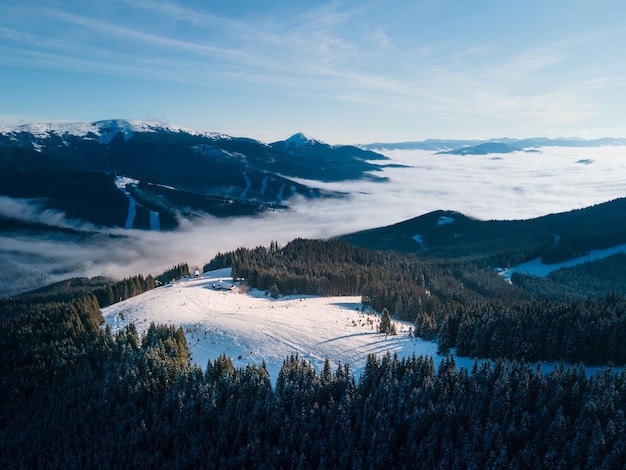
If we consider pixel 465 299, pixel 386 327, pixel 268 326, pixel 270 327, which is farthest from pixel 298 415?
pixel 465 299

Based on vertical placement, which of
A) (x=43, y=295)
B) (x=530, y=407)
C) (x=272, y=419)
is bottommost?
(x=43, y=295)

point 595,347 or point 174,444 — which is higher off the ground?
point 595,347

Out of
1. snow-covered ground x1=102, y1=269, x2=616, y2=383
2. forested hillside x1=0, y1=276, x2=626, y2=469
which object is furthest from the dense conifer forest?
snow-covered ground x1=102, y1=269, x2=616, y2=383

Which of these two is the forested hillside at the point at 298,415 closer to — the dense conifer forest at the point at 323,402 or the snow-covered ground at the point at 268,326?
the dense conifer forest at the point at 323,402

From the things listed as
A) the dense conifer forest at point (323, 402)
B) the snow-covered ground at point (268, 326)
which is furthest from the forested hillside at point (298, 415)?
the snow-covered ground at point (268, 326)

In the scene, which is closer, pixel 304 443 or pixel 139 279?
pixel 304 443

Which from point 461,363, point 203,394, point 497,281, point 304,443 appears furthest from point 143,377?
point 497,281

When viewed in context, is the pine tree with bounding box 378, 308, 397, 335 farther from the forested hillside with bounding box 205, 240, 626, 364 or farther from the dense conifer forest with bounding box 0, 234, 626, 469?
the dense conifer forest with bounding box 0, 234, 626, 469

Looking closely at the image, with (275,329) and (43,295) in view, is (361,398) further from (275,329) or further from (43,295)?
(43,295)
